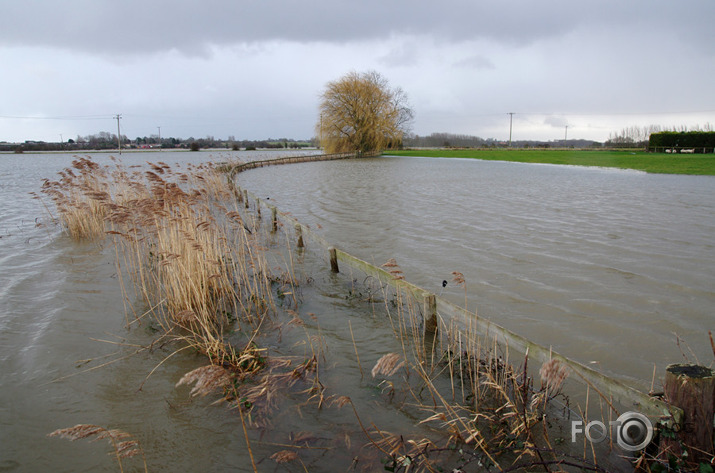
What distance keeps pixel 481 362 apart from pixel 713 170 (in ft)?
97.2

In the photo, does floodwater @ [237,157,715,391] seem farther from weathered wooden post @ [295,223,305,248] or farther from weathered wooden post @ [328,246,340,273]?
weathered wooden post @ [328,246,340,273]

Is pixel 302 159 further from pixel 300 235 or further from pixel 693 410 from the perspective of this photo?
pixel 693 410

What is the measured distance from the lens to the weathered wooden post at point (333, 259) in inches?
→ 284

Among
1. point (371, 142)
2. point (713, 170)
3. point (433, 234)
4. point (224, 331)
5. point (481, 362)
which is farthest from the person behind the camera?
point (371, 142)

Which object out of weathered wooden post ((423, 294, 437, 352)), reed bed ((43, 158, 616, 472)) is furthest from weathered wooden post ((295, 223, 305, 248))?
weathered wooden post ((423, 294, 437, 352))

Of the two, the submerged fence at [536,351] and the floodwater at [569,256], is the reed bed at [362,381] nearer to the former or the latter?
the submerged fence at [536,351]

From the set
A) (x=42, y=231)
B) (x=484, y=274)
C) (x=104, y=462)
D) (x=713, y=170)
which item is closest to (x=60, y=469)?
(x=104, y=462)

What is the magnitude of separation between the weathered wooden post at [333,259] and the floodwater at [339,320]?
182mm

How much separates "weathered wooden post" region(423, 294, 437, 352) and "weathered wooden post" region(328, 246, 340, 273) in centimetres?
267

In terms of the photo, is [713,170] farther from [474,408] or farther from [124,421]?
[124,421]

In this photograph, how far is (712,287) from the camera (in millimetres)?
6266

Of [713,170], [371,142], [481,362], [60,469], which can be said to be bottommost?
[60,469]

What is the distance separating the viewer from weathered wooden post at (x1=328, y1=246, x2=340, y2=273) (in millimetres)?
7207

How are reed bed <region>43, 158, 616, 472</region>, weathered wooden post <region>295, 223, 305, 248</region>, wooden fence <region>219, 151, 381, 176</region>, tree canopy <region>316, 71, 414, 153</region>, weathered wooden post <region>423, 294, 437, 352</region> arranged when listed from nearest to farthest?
reed bed <region>43, 158, 616, 472</region>
weathered wooden post <region>423, 294, 437, 352</region>
weathered wooden post <region>295, 223, 305, 248</region>
wooden fence <region>219, 151, 381, 176</region>
tree canopy <region>316, 71, 414, 153</region>
